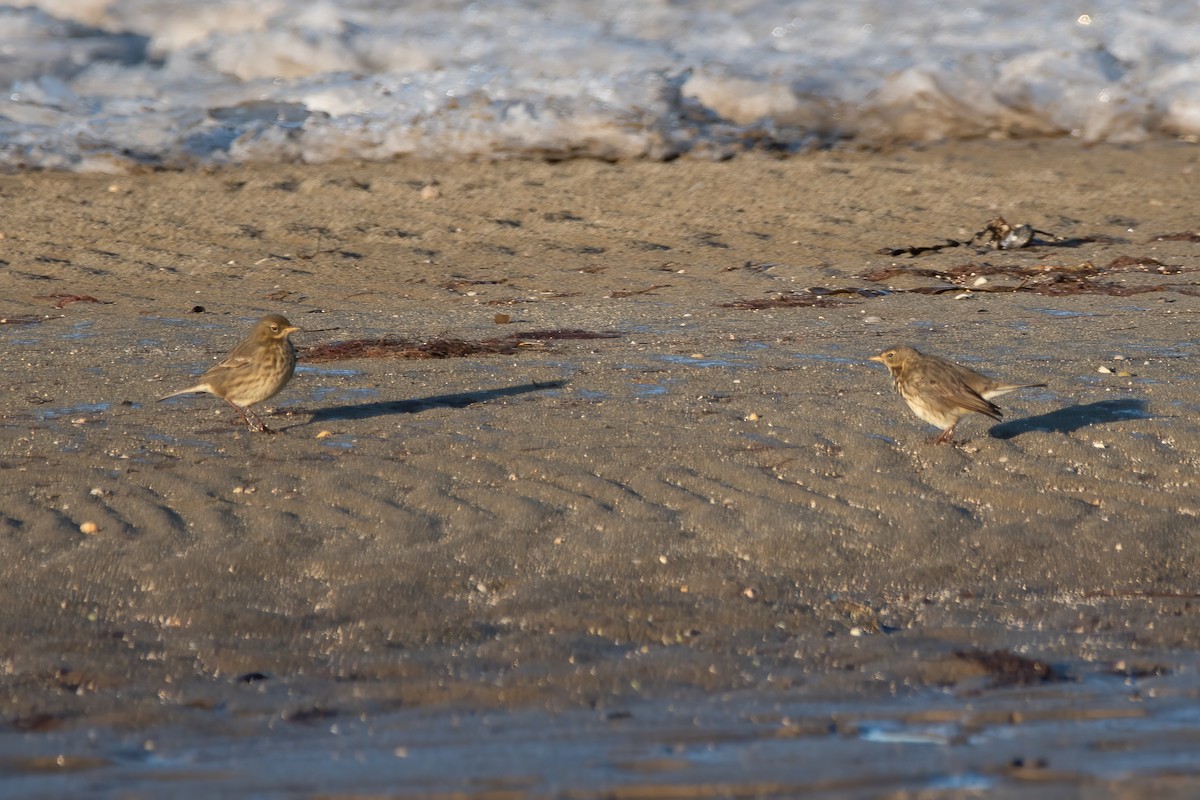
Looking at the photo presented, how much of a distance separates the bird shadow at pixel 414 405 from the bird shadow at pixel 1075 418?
255 centimetres

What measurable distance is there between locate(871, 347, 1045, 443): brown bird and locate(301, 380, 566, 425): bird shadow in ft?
6.85

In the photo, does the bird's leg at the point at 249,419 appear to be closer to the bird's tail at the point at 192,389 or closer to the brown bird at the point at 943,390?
the bird's tail at the point at 192,389

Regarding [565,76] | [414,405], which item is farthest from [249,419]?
[565,76]

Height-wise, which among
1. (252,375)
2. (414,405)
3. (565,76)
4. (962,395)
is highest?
(962,395)

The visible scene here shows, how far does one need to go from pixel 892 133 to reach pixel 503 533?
11.6 meters

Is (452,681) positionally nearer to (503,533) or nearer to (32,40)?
(503,533)

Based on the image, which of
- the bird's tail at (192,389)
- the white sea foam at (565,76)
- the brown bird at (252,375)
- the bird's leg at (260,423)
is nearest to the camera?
the bird's leg at (260,423)

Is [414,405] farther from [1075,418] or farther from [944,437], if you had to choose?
→ [1075,418]

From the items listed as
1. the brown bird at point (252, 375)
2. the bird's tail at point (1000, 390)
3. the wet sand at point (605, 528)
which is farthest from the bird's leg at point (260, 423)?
the bird's tail at point (1000, 390)

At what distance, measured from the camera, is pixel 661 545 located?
6.70 meters

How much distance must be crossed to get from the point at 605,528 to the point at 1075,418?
9.52 ft

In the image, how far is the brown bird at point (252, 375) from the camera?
8562 millimetres

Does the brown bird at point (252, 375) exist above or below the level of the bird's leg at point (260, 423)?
above

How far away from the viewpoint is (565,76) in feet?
60.5
